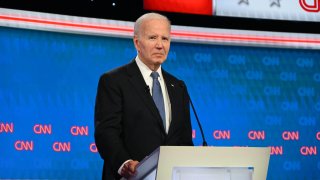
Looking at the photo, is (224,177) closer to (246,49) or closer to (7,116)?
(7,116)

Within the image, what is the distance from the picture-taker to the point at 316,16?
4.64 meters

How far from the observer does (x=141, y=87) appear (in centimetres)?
243

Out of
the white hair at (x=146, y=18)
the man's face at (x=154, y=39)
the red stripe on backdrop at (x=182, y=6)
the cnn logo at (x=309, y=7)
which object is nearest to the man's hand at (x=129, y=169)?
the man's face at (x=154, y=39)

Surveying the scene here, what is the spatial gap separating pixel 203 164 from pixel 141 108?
1.58 ft

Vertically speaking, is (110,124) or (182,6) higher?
(182,6)

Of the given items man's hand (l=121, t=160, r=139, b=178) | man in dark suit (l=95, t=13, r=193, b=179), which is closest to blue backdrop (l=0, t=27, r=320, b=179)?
man in dark suit (l=95, t=13, r=193, b=179)

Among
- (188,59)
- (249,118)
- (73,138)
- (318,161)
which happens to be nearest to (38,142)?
(73,138)

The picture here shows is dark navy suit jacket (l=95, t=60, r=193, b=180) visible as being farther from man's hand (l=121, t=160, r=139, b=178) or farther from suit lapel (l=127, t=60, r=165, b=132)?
man's hand (l=121, t=160, r=139, b=178)

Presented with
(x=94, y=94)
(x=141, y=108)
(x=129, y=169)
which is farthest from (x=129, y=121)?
(x=94, y=94)

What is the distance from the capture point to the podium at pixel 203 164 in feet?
6.30

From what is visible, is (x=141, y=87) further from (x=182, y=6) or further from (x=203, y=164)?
(x=182, y=6)

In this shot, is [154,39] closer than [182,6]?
Yes

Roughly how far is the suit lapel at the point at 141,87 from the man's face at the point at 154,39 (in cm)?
7

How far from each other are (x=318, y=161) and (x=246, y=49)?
1006mm
